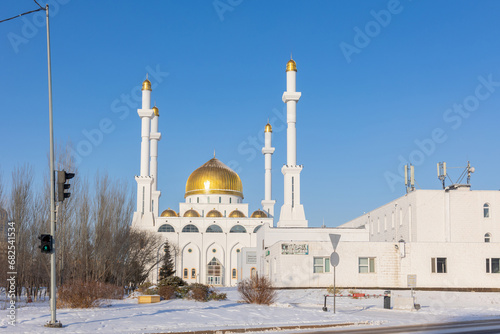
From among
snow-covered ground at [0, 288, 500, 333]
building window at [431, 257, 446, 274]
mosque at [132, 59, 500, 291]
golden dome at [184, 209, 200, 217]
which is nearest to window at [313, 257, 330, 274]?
mosque at [132, 59, 500, 291]

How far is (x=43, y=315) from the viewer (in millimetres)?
17625

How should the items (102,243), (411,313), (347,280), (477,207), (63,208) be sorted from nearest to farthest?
(411,313)
(63,208)
(102,243)
(347,280)
(477,207)

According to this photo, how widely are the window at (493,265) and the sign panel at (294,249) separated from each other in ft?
41.6

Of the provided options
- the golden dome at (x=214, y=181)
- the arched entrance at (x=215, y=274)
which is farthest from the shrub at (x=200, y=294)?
the golden dome at (x=214, y=181)

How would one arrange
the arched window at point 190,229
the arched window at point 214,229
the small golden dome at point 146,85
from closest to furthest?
the small golden dome at point 146,85 → the arched window at point 190,229 → the arched window at point 214,229

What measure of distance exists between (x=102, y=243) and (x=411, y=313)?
2139 cm

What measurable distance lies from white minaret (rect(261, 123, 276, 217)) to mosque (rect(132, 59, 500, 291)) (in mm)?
504

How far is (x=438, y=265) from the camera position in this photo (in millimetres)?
38656

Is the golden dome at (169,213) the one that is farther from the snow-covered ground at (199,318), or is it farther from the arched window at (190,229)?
the snow-covered ground at (199,318)

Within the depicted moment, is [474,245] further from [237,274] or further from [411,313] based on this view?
[237,274]

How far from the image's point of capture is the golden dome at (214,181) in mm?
89312

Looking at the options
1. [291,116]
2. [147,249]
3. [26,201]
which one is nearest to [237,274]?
[147,249]

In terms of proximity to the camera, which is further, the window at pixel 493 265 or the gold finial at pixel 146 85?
the gold finial at pixel 146 85

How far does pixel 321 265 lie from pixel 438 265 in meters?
8.14
